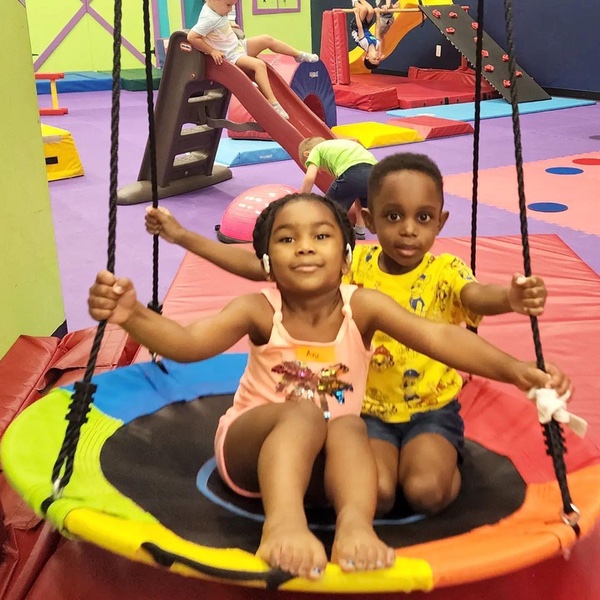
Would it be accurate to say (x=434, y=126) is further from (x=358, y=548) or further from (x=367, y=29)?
(x=358, y=548)

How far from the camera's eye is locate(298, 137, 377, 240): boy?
3279 mm

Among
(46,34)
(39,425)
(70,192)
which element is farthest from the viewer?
(46,34)

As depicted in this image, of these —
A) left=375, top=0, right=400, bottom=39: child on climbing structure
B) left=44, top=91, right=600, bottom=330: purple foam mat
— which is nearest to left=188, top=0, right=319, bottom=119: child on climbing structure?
left=44, top=91, right=600, bottom=330: purple foam mat

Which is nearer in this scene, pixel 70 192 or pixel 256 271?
pixel 256 271

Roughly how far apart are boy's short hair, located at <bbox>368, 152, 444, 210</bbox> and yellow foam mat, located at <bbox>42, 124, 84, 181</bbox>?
3.56 meters

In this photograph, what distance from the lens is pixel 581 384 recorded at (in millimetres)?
1908

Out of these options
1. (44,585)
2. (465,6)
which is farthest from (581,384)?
(465,6)

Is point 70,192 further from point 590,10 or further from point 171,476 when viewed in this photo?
point 590,10

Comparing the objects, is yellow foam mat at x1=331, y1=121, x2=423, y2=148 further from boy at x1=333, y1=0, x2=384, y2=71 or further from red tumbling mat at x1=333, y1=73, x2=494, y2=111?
boy at x1=333, y1=0, x2=384, y2=71

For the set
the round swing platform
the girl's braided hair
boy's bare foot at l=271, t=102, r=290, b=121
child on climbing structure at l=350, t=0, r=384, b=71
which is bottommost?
the round swing platform

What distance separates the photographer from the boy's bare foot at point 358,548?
3.00ft

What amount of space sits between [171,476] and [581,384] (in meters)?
1.13

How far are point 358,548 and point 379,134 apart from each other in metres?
4.73

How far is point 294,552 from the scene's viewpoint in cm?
93
